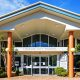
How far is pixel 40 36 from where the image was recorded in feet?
112

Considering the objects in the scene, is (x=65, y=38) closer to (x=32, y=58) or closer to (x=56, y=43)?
(x=56, y=43)

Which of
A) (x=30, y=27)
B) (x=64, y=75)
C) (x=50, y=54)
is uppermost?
(x=30, y=27)

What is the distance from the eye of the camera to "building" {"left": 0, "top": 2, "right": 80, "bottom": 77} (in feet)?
91.0

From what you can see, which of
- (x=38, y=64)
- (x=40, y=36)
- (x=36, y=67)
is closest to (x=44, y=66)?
(x=38, y=64)

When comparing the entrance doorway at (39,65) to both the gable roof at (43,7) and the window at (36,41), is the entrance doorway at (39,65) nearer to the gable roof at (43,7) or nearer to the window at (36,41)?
the window at (36,41)

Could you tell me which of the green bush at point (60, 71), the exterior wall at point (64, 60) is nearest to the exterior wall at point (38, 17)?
the green bush at point (60, 71)

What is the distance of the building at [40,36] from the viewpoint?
27.8 meters

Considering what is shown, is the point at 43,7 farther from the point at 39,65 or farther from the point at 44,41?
the point at 39,65

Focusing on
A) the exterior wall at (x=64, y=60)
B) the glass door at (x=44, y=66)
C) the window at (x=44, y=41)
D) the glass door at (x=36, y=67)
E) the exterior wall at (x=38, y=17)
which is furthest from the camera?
the window at (x=44, y=41)

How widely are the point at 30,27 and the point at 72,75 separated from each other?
6.94 metres

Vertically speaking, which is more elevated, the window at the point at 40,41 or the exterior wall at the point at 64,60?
the window at the point at 40,41

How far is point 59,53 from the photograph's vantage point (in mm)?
32875

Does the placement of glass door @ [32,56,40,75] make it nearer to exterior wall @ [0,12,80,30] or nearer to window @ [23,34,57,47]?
window @ [23,34,57,47]

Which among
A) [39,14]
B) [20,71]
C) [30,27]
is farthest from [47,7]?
[20,71]
